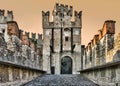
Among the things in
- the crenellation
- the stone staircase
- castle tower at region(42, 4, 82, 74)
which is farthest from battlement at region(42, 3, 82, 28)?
the stone staircase

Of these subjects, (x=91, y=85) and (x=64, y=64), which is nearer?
(x=91, y=85)

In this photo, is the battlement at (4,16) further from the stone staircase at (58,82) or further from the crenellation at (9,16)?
the stone staircase at (58,82)

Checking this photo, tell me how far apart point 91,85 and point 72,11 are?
99.1 ft

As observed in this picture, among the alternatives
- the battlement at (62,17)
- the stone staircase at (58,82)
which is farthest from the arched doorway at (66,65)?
the stone staircase at (58,82)

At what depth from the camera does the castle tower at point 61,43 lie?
45375 mm

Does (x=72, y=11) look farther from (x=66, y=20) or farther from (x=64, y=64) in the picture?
(x=64, y=64)

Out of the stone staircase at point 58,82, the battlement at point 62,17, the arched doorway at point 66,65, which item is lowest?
the stone staircase at point 58,82

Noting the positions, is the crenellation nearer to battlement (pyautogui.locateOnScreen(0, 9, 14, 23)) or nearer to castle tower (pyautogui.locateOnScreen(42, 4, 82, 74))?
battlement (pyautogui.locateOnScreen(0, 9, 14, 23))

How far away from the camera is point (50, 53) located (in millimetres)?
45875

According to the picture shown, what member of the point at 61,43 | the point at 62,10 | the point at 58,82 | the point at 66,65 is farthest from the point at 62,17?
the point at 58,82

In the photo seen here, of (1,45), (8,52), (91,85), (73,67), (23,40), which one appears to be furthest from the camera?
(73,67)

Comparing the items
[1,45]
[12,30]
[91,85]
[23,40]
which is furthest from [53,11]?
[1,45]

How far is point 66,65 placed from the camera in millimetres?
46125

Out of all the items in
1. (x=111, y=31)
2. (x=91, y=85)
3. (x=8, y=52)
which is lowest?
(x=91, y=85)
